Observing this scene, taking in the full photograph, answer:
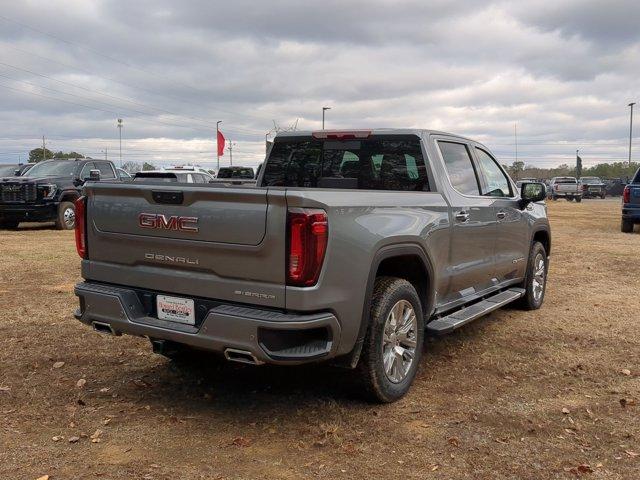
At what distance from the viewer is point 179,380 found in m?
4.65

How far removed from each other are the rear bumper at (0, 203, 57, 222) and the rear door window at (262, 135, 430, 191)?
443 inches

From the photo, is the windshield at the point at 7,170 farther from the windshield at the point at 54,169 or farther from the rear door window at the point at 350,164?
the rear door window at the point at 350,164

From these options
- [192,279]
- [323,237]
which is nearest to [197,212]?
[192,279]

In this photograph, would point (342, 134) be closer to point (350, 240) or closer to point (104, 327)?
point (350, 240)

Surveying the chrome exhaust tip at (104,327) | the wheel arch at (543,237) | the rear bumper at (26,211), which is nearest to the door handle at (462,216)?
the wheel arch at (543,237)

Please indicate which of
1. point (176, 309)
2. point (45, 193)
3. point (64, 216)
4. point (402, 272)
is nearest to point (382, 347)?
point (402, 272)

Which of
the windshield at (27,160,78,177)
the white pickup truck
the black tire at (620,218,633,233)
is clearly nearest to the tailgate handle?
the windshield at (27,160,78,177)

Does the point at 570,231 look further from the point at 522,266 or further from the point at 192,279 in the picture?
the point at 192,279

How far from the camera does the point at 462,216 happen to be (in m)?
4.97

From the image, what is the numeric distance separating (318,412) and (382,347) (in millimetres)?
607

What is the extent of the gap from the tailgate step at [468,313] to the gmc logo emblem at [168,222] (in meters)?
1.95

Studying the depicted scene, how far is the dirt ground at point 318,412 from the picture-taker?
3.31m

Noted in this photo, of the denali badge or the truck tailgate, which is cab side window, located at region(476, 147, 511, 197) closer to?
the truck tailgate

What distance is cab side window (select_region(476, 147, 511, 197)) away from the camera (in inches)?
231
